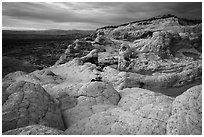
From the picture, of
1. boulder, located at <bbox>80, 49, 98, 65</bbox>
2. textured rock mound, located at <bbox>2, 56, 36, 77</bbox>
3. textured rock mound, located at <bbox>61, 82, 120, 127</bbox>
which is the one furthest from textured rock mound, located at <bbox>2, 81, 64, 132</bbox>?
boulder, located at <bbox>80, 49, 98, 65</bbox>

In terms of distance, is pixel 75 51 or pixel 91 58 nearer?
pixel 91 58

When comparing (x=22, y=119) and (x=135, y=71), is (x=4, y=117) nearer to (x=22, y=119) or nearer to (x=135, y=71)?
(x=22, y=119)

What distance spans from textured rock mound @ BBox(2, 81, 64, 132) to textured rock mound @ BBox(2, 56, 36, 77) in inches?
144

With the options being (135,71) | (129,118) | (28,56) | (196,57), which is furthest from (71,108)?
(196,57)

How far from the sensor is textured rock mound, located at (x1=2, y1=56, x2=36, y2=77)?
26.1 ft

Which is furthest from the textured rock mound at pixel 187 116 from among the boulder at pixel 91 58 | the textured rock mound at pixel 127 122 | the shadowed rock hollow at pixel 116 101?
the boulder at pixel 91 58

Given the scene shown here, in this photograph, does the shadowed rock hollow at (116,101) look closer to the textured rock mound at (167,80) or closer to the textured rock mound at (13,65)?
the textured rock mound at (167,80)

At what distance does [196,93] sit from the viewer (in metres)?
4.49

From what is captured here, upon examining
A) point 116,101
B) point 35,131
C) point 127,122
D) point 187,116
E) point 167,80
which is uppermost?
point 35,131

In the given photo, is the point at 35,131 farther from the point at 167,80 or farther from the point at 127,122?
the point at 167,80

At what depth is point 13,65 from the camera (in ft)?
28.2

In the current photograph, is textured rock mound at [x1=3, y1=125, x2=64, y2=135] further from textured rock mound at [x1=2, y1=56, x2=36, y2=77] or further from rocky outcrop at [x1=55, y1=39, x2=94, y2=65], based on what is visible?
rocky outcrop at [x1=55, y1=39, x2=94, y2=65]

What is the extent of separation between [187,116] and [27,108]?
3.23 metres

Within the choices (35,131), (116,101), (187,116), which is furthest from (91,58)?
(35,131)
